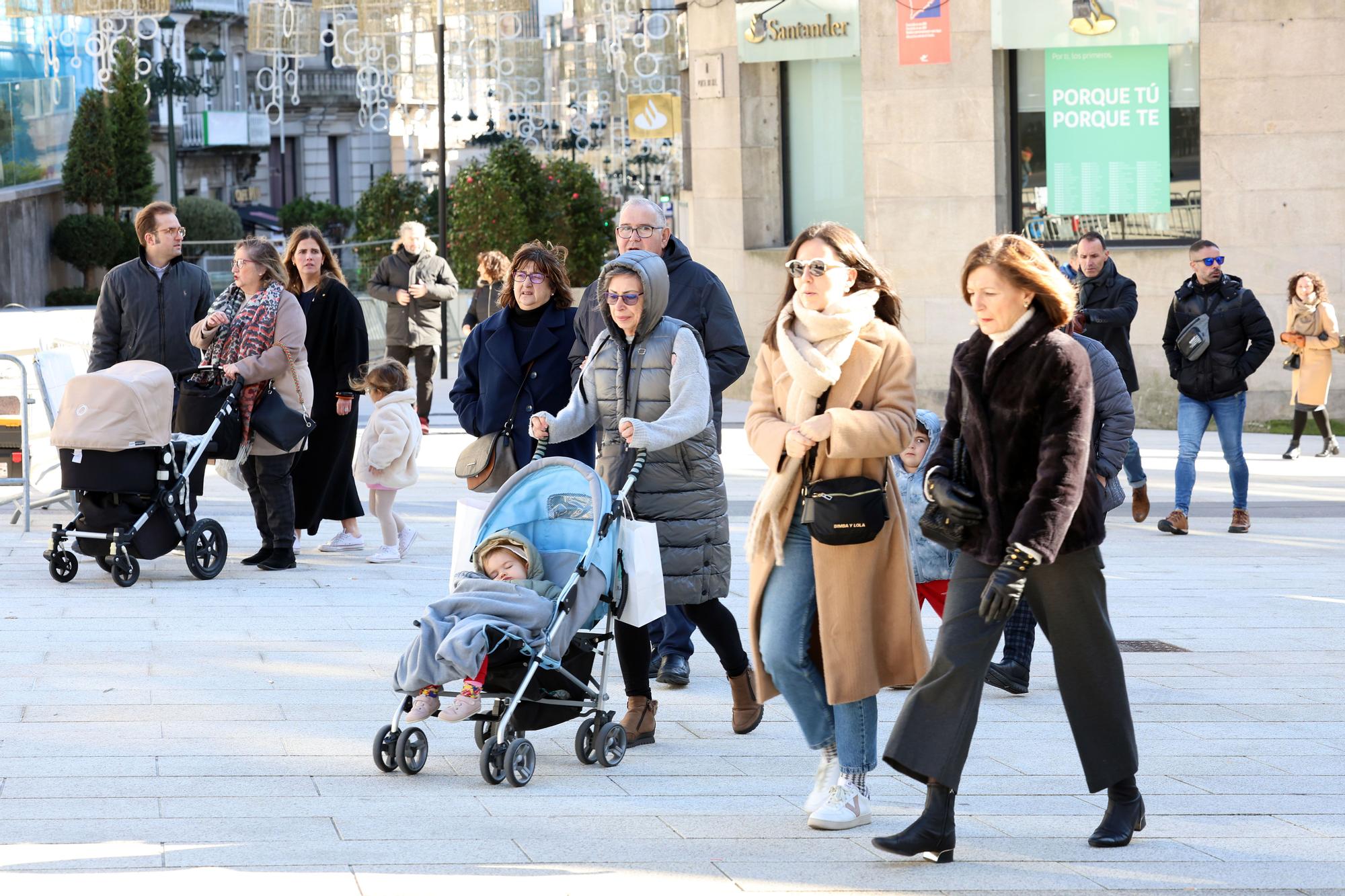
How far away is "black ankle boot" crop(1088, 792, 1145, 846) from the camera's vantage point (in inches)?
206

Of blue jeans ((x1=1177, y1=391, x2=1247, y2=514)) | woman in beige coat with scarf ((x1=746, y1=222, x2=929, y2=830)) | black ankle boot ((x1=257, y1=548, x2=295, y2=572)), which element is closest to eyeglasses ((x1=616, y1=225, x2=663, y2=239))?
woman in beige coat with scarf ((x1=746, y1=222, x2=929, y2=830))

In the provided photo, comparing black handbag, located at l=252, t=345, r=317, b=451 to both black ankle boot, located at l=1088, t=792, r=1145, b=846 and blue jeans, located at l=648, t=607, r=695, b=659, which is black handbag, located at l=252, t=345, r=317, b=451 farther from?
black ankle boot, located at l=1088, t=792, r=1145, b=846

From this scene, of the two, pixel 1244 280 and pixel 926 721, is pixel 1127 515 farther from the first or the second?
pixel 926 721

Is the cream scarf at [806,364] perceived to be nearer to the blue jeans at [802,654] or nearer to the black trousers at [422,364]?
the blue jeans at [802,654]

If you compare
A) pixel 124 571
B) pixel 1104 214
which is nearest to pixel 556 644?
pixel 124 571

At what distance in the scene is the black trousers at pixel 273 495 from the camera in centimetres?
1044

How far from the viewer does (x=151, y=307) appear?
35.1 feet

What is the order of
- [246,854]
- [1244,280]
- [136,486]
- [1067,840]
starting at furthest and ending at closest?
[1244,280]
[136,486]
[1067,840]
[246,854]

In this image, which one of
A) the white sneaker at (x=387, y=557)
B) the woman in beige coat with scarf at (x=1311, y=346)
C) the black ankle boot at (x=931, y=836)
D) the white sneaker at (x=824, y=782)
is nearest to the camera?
the black ankle boot at (x=931, y=836)

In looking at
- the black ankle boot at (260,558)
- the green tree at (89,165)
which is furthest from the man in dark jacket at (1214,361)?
the green tree at (89,165)

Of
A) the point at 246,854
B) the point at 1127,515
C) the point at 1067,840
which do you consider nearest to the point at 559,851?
the point at 246,854

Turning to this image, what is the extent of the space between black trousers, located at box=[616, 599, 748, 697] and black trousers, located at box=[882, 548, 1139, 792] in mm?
1649

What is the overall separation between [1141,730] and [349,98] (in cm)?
6709

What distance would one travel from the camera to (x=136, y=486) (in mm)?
9703
